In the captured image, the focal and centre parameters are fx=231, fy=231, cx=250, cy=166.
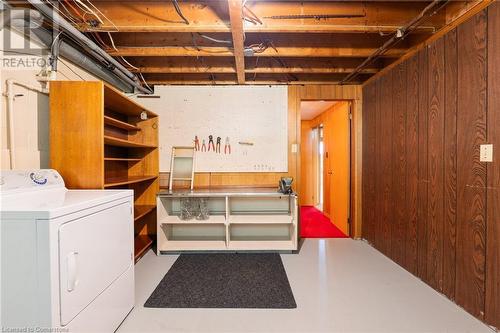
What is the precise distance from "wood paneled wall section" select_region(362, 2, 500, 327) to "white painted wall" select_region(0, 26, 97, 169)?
3.48 meters

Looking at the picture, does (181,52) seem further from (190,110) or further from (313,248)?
(313,248)

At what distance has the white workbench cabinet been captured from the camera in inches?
118

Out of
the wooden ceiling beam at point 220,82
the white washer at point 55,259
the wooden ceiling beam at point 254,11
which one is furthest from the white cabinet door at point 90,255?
the wooden ceiling beam at point 220,82

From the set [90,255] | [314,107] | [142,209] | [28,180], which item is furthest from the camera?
[314,107]

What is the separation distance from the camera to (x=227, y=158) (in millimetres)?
3441

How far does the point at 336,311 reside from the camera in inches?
72.1

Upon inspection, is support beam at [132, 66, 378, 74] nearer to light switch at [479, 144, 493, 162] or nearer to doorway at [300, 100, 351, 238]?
doorway at [300, 100, 351, 238]

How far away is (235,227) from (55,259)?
233 cm

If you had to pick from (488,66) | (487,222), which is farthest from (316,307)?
(488,66)

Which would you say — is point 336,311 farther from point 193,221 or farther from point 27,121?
point 27,121

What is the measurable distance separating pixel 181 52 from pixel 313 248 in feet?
9.57

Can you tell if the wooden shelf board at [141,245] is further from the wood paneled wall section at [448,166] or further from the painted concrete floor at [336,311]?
the wood paneled wall section at [448,166]

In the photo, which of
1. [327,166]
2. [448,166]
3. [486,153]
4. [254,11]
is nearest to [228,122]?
[254,11]

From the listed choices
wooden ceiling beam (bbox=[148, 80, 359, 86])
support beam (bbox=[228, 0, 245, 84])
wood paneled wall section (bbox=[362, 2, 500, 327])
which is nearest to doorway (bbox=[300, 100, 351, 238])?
wooden ceiling beam (bbox=[148, 80, 359, 86])
